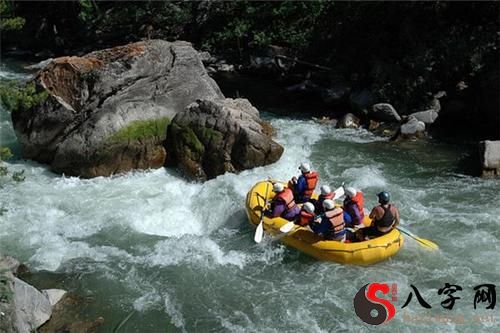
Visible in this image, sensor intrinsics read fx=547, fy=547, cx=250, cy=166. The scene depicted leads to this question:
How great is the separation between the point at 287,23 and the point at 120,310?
14021 mm

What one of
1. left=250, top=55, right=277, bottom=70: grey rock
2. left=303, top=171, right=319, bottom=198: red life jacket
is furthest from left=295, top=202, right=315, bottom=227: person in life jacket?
left=250, top=55, right=277, bottom=70: grey rock

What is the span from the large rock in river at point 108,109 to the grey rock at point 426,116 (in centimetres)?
541

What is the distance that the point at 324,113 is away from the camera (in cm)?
1592

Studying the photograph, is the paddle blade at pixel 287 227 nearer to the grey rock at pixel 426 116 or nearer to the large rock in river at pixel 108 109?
the large rock in river at pixel 108 109

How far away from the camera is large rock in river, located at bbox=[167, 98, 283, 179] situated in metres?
11.3

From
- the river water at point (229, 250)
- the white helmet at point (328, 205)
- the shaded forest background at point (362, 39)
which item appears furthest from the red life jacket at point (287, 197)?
the shaded forest background at point (362, 39)

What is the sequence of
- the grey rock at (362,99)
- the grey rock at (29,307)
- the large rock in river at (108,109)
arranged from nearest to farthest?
1. the grey rock at (29,307)
2. the large rock in river at (108,109)
3. the grey rock at (362,99)

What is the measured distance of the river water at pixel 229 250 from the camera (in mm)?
7527

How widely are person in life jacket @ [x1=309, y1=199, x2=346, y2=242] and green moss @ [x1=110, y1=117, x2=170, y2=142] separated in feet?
15.4

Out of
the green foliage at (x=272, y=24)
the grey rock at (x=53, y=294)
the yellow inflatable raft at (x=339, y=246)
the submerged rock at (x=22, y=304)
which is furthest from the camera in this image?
the green foliage at (x=272, y=24)

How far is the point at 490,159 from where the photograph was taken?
455 inches

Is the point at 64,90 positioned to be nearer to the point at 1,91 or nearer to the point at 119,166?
the point at 119,166

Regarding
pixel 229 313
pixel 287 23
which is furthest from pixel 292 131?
pixel 229 313

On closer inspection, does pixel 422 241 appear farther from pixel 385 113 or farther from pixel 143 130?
pixel 385 113
